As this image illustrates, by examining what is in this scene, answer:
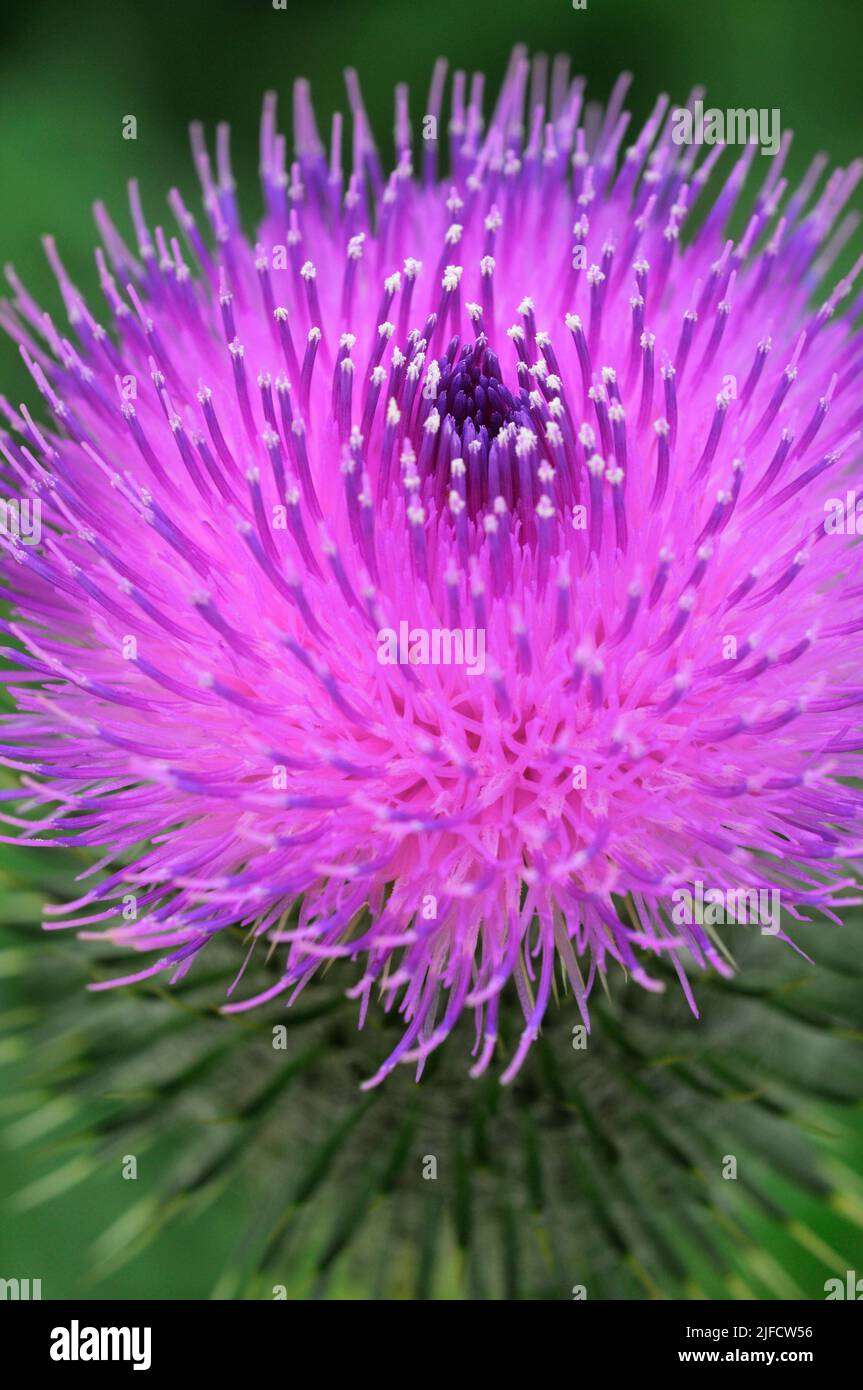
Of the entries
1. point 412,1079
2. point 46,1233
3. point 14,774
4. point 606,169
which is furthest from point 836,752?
point 46,1233

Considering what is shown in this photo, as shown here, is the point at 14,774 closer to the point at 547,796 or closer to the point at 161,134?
the point at 547,796

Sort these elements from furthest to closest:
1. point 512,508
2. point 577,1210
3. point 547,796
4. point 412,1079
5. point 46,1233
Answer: point 46,1233 < point 577,1210 < point 412,1079 < point 512,508 < point 547,796

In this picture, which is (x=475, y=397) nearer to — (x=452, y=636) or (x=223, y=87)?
(x=452, y=636)

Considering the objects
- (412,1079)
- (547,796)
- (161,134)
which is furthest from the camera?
(161,134)

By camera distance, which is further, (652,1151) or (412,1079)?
(652,1151)

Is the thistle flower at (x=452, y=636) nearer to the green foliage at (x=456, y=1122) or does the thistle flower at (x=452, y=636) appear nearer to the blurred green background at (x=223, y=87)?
the green foliage at (x=456, y=1122)

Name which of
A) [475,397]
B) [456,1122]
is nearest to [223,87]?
[475,397]
